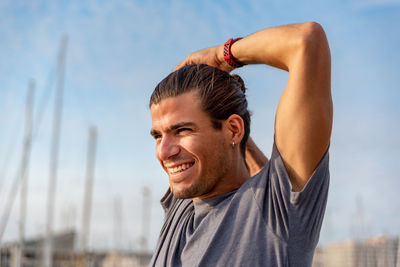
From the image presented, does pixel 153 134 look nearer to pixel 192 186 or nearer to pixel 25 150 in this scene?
pixel 192 186

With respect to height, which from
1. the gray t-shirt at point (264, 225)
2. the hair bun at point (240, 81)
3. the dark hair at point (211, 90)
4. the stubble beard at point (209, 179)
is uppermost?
the hair bun at point (240, 81)

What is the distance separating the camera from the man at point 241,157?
5.66 ft

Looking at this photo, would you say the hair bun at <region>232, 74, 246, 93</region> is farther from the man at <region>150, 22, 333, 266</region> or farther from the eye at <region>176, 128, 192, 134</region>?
the eye at <region>176, 128, 192, 134</region>

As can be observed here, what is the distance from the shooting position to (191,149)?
1.95m

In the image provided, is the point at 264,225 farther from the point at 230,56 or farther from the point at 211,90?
the point at 230,56

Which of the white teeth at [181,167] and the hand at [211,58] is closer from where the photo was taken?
the white teeth at [181,167]

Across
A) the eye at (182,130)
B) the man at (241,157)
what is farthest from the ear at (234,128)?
the eye at (182,130)

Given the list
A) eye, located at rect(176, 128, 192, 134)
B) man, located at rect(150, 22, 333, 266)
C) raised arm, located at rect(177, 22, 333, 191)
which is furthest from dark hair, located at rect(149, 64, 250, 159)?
raised arm, located at rect(177, 22, 333, 191)

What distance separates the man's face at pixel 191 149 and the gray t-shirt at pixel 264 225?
4.8 inches

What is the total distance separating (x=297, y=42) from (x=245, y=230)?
745 millimetres

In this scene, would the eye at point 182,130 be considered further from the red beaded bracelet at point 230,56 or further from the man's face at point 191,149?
the red beaded bracelet at point 230,56

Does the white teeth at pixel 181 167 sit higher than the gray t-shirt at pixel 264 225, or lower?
higher

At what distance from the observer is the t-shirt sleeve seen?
1719 millimetres

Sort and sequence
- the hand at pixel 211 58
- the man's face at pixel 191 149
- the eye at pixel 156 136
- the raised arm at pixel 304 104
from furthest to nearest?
1. the hand at pixel 211 58
2. the eye at pixel 156 136
3. the man's face at pixel 191 149
4. the raised arm at pixel 304 104
